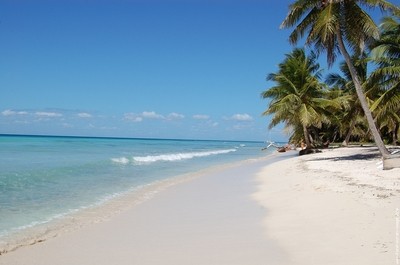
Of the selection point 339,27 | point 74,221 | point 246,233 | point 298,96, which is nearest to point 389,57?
point 339,27

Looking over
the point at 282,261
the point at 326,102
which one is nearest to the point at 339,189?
the point at 282,261

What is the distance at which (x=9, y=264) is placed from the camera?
15.5ft

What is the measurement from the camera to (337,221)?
5859mm

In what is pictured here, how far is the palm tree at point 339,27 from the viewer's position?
14688 millimetres

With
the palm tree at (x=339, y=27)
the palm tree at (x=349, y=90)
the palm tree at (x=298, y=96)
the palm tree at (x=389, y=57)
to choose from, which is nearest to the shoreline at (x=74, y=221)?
the palm tree at (x=339, y=27)

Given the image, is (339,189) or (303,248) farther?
(339,189)

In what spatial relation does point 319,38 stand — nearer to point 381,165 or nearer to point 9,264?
point 381,165

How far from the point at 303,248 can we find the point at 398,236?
1212 mm

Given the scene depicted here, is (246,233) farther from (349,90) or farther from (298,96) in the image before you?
(349,90)

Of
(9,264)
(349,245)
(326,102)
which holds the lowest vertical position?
(9,264)

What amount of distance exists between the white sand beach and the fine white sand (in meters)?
0.01

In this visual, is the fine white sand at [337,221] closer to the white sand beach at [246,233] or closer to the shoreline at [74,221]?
the white sand beach at [246,233]

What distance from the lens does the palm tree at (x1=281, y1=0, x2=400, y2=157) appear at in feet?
48.2

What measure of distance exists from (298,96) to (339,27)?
12395 millimetres
